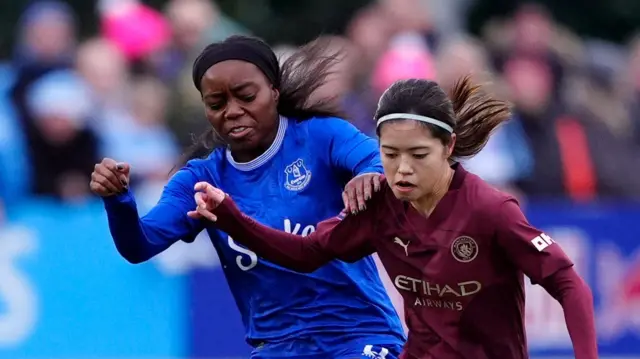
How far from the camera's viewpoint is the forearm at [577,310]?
16.7 feet

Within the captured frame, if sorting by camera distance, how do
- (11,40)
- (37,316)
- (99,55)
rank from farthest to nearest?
(11,40)
(99,55)
(37,316)

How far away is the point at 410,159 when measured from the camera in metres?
5.37

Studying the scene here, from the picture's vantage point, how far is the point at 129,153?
11.2 metres

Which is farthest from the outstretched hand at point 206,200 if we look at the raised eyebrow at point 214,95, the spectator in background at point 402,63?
the spectator in background at point 402,63

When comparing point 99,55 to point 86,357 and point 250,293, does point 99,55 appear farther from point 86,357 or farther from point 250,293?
point 250,293

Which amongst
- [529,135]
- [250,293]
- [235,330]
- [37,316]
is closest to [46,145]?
[37,316]

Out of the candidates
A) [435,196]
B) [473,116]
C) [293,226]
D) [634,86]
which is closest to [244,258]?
[293,226]

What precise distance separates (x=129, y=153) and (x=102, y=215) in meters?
0.71

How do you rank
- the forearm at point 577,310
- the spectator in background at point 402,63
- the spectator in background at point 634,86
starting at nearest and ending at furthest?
the forearm at point 577,310 → the spectator in background at point 402,63 → the spectator in background at point 634,86

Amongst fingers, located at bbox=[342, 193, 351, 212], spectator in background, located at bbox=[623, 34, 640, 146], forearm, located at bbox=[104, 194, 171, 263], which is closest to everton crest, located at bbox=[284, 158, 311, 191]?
fingers, located at bbox=[342, 193, 351, 212]

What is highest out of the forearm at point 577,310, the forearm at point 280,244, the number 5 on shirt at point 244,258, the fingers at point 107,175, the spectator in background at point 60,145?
the spectator in background at point 60,145

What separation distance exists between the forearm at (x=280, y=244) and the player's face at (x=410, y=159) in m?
0.54

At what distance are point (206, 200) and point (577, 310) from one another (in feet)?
4.76

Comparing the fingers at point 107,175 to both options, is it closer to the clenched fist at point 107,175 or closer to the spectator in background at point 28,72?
the clenched fist at point 107,175
